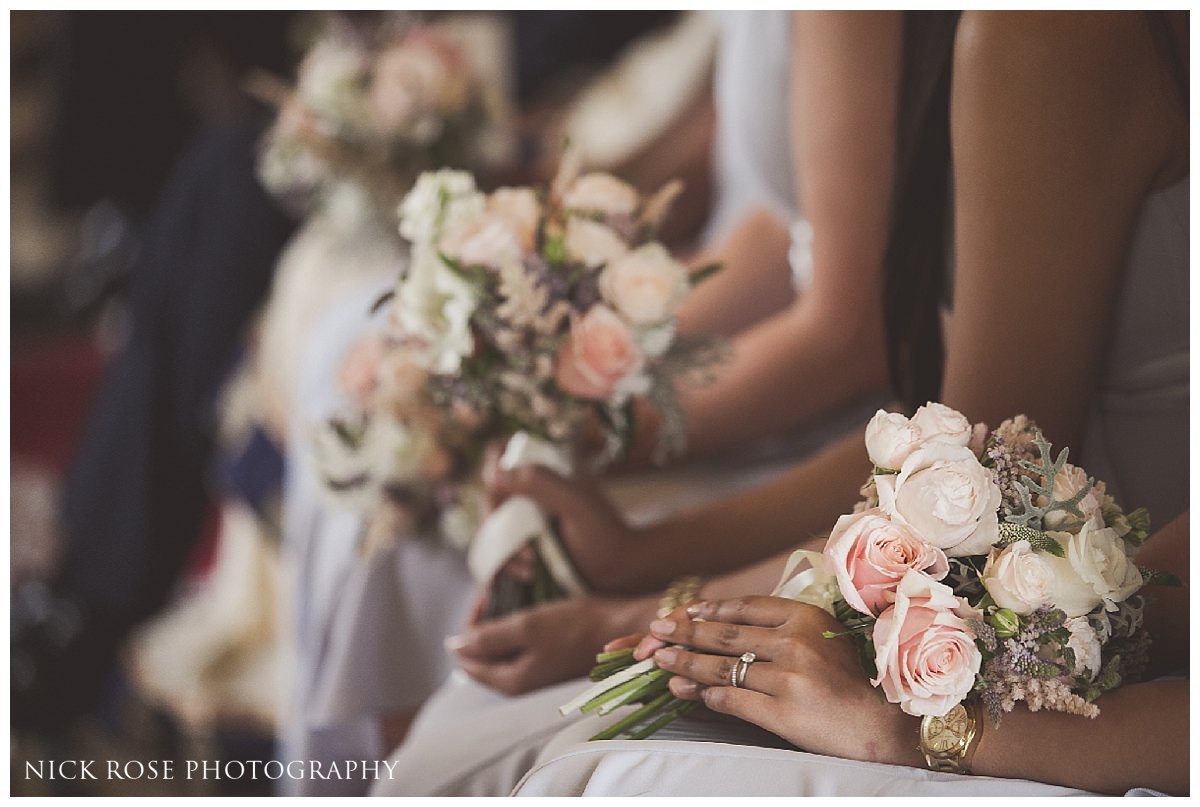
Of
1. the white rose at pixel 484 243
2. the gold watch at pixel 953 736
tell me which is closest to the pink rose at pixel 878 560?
the gold watch at pixel 953 736

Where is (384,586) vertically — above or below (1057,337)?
below

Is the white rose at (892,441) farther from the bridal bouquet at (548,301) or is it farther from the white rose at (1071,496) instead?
the bridal bouquet at (548,301)

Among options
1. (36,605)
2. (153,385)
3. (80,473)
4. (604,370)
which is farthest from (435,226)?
(36,605)

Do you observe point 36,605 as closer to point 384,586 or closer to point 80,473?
point 80,473

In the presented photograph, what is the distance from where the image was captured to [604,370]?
1.07 m

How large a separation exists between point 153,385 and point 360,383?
2.51 feet

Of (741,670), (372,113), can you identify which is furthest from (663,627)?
(372,113)

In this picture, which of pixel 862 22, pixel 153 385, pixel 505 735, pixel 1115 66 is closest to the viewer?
pixel 1115 66

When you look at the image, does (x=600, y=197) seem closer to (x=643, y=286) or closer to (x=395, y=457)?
(x=643, y=286)

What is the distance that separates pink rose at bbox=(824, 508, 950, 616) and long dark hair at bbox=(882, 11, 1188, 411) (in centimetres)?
24

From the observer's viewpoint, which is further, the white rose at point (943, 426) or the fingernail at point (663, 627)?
the fingernail at point (663, 627)

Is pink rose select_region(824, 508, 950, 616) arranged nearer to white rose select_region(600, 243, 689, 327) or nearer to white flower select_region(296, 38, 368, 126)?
white rose select_region(600, 243, 689, 327)

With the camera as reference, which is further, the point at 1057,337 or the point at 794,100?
the point at 794,100

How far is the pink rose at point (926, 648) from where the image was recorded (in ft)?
2.57
